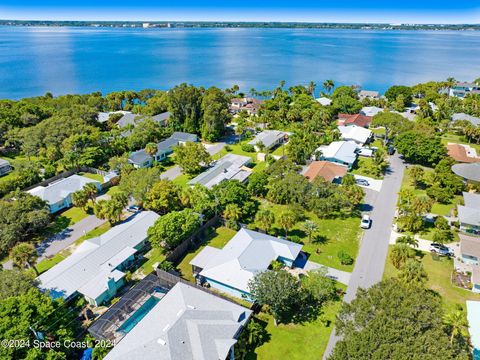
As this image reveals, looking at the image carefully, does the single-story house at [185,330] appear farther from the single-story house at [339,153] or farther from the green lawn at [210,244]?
the single-story house at [339,153]

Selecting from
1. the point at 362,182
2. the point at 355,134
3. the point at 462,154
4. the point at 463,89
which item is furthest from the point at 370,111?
the point at 463,89

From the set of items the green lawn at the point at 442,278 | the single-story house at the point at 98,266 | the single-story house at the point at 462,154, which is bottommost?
the green lawn at the point at 442,278

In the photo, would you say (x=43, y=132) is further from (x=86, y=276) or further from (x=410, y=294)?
(x=410, y=294)

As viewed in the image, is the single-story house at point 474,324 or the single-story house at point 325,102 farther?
the single-story house at point 325,102

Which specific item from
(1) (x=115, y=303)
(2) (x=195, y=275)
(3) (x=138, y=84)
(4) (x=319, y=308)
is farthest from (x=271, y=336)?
(3) (x=138, y=84)

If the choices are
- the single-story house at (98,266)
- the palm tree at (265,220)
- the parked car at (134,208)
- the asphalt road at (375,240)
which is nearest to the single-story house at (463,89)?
the asphalt road at (375,240)

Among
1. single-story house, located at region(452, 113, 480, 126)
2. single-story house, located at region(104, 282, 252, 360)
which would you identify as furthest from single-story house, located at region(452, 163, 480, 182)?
single-story house, located at region(104, 282, 252, 360)
